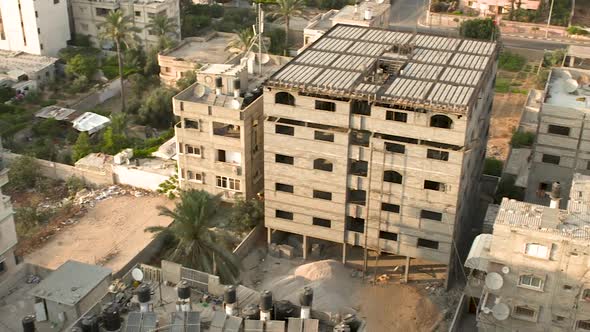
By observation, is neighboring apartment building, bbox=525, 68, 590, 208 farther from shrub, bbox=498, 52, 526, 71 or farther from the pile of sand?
shrub, bbox=498, 52, 526, 71

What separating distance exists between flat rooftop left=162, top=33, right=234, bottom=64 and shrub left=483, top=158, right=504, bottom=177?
31.7m

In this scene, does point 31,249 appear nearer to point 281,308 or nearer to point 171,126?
point 171,126

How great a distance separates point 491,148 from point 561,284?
35.9 metres

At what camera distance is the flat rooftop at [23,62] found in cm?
8494

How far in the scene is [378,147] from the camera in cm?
4672

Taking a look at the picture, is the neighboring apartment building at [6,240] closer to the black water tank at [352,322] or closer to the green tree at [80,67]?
the black water tank at [352,322]

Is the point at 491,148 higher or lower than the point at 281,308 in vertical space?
lower

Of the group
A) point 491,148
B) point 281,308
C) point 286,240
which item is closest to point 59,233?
point 286,240

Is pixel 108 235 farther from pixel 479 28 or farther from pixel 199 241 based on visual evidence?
pixel 479 28

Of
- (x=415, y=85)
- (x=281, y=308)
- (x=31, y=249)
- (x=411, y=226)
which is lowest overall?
(x=31, y=249)

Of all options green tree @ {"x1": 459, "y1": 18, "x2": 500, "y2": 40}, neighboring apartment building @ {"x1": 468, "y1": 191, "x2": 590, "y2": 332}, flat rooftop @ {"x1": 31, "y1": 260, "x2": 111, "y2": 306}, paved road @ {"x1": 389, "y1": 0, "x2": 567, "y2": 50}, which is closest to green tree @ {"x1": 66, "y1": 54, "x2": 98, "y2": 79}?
paved road @ {"x1": 389, "y1": 0, "x2": 567, "y2": 50}

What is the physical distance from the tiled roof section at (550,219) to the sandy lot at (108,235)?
27.9 meters

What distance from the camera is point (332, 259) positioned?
52.9 metres

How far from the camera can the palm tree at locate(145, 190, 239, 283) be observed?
4456cm
